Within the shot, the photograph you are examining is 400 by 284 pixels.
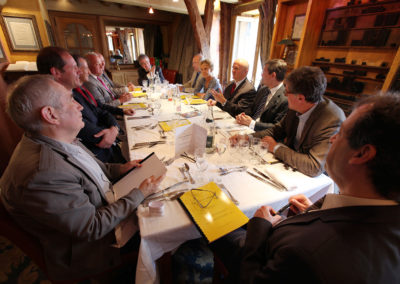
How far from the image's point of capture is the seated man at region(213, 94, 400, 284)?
0.51m

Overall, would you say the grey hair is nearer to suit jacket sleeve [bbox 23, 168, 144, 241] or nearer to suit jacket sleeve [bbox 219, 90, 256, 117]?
suit jacket sleeve [bbox 23, 168, 144, 241]

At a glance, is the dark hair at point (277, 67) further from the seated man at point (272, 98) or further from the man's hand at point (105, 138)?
the man's hand at point (105, 138)

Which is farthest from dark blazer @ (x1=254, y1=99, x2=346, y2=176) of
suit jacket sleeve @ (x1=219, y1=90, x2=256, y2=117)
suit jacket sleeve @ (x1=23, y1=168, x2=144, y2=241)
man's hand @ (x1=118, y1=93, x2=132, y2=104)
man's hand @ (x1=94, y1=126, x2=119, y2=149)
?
man's hand @ (x1=118, y1=93, x2=132, y2=104)

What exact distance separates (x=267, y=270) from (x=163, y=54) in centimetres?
881

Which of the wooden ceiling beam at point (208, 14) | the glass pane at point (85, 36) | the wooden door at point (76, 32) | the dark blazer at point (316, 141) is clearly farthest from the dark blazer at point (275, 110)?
the glass pane at point (85, 36)

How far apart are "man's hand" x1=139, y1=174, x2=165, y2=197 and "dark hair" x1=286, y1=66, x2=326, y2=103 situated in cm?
123

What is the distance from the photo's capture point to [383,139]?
54cm

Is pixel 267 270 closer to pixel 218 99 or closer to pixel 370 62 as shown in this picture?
pixel 218 99

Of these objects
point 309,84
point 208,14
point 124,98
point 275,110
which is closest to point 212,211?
point 309,84

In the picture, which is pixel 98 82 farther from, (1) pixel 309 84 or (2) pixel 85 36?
(2) pixel 85 36

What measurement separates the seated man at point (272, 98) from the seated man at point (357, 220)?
1403mm

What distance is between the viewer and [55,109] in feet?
2.84

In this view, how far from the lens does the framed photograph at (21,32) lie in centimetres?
376

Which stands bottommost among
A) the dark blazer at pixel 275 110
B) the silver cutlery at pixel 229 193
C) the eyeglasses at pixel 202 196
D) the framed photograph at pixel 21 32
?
the silver cutlery at pixel 229 193
